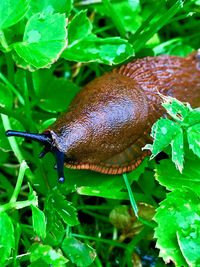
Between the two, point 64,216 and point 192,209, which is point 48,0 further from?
point 192,209

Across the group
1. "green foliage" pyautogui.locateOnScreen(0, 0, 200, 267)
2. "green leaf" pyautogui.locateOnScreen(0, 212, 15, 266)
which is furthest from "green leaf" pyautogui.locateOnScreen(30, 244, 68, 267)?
"green leaf" pyautogui.locateOnScreen(0, 212, 15, 266)

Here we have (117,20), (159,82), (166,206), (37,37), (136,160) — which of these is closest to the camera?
(166,206)

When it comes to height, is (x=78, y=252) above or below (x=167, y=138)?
below

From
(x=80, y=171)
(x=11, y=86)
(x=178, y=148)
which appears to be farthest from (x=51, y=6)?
(x=178, y=148)

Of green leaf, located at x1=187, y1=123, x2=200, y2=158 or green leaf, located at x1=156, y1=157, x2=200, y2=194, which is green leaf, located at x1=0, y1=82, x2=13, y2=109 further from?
green leaf, located at x1=187, y1=123, x2=200, y2=158

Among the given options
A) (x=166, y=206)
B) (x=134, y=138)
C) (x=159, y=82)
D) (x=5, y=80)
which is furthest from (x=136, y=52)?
(x=166, y=206)

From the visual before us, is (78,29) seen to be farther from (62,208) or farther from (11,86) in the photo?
(62,208)
